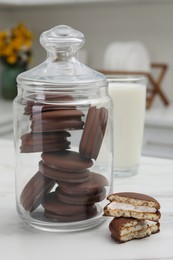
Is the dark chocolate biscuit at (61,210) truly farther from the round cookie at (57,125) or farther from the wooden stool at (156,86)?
the wooden stool at (156,86)

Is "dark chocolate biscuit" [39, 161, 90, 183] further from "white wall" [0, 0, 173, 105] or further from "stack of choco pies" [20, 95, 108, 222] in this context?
"white wall" [0, 0, 173, 105]

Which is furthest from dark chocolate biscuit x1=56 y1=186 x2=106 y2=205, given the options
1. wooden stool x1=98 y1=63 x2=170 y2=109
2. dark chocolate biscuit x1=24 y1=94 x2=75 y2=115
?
wooden stool x1=98 y1=63 x2=170 y2=109

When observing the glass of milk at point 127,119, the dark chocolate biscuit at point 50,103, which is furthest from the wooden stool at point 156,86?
the dark chocolate biscuit at point 50,103

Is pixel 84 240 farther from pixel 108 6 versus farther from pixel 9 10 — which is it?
pixel 9 10

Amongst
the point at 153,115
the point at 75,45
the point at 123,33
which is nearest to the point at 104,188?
the point at 75,45

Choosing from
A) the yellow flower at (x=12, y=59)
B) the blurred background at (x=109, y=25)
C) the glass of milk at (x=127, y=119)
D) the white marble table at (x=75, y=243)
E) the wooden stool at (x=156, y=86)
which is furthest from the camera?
the yellow flower at (x=12, y=59)

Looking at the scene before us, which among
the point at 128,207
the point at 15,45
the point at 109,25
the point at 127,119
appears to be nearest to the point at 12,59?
the point at 15,45
